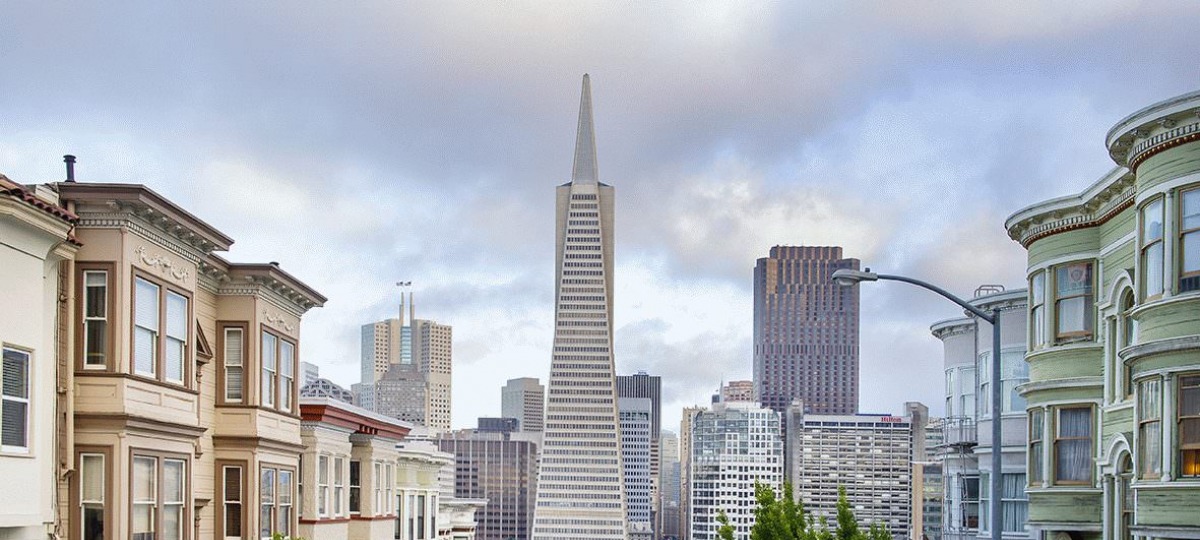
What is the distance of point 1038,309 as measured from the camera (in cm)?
2983

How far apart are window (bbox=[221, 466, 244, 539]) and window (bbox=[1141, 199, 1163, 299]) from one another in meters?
16.9

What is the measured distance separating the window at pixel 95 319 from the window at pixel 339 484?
15.5 m

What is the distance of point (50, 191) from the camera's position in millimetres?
22891

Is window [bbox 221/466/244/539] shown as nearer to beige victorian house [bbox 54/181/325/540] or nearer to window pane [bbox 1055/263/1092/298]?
beige victorian house [bbox 54/181/325/540]

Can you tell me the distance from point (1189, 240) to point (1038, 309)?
8332mm

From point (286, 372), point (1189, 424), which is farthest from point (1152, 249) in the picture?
point (286, 372)

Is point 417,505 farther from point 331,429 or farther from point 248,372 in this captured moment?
point 248,372

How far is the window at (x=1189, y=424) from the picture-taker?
69.6 ft

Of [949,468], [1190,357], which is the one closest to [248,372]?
[1190,357]

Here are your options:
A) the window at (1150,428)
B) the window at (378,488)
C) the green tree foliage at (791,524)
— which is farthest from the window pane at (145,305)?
the window at (378,488)

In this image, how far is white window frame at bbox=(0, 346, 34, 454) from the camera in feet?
66.6

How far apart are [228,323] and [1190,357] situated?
1762 centimetres

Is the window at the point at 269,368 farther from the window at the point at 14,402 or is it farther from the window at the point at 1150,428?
the window at the point at 1150,428

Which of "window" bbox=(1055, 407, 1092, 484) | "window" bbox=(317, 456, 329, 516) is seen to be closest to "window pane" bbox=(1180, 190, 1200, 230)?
"window" bbox=(1055, 407, 1092, 484)
